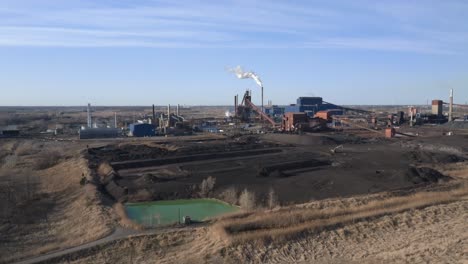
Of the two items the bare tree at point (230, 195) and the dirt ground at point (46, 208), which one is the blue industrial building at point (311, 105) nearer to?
the dirt ground at point (46, 208)

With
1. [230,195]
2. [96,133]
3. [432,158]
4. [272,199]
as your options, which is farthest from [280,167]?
[96,133]

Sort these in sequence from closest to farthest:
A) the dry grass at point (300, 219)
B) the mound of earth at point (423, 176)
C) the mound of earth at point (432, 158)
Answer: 1. the dry grass at point (300, 219)
2. the mound of earth at point (423, 176)
3. the mound of earth at point (432, 158)

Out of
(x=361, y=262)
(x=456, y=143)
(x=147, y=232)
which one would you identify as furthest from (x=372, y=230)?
(x=456, y=143)

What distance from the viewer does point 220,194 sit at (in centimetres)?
1938

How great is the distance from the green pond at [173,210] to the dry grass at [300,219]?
255 centimetres

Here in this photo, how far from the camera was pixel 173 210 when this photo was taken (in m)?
17.9

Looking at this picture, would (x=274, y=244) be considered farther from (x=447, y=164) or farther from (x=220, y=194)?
(x=447, y=164)

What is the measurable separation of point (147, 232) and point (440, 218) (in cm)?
995

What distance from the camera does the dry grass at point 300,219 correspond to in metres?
13.2

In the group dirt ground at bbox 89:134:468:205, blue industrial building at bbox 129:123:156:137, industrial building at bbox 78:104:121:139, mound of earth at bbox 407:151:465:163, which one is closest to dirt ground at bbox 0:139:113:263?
dirt ground at bbox 89:134:468:205

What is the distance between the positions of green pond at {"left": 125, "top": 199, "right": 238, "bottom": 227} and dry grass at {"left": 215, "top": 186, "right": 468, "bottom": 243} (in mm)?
2549

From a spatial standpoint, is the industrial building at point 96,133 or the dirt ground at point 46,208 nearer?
the dirt ground at point 46,208

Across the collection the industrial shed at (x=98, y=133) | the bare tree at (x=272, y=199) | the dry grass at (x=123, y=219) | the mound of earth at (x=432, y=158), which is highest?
the industrial shed at (x=98, y=133)

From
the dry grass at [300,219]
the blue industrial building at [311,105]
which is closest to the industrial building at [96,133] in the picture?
the dry grass at [300,219]
